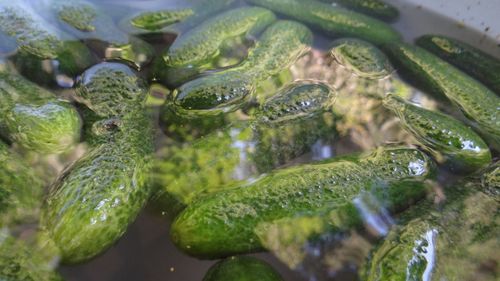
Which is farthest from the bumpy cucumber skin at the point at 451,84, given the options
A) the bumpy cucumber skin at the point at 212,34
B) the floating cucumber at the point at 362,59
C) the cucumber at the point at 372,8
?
the bumpy cucumber skin at the point at 212,34

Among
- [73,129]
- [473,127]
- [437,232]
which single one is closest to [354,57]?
[473,127]

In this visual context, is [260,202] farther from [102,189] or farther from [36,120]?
[36,120]

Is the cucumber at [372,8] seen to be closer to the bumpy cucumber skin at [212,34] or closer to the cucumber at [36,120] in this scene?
the bumpy cucumber skin at [212,34]

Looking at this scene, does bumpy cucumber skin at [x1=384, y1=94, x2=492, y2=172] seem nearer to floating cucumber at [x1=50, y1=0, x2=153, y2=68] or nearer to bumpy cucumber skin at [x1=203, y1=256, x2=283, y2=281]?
bumpy cucumber skin at [x1=203, y1=256, x2=283, y2=281]

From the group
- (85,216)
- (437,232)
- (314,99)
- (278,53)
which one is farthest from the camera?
(278,53)

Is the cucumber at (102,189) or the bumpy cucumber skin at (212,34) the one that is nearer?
the cucumber at (102,189)

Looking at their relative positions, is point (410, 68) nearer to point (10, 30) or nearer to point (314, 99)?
point (314, 99)
